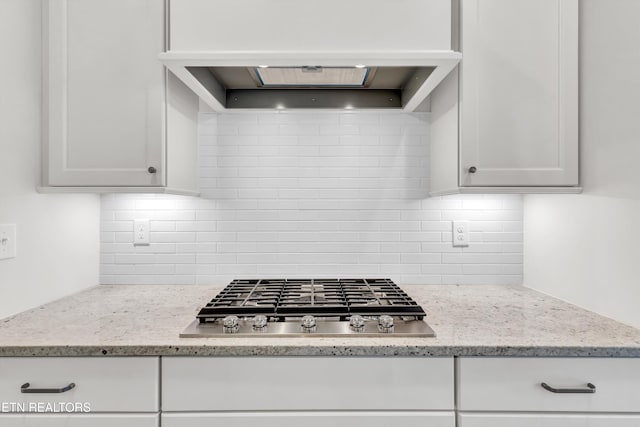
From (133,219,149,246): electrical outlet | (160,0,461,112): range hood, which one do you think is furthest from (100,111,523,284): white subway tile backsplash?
(160,0,461,112): range hood

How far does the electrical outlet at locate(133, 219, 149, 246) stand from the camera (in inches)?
76.2

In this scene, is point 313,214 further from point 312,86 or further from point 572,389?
point 572,389

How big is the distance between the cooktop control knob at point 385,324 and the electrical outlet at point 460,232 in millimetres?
865

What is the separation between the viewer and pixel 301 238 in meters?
1.97

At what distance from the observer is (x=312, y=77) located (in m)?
1.68

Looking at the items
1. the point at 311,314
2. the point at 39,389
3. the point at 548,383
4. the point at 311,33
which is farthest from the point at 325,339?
the point at 311,33

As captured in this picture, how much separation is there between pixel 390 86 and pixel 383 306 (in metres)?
1.04

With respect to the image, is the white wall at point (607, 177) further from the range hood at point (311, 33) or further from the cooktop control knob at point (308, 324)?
the cooktop control knob at point (308, 324)

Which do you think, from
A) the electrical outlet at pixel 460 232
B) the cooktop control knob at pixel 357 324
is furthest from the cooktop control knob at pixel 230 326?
the electrical outlet at pixel 460 232

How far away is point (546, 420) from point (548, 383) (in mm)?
103

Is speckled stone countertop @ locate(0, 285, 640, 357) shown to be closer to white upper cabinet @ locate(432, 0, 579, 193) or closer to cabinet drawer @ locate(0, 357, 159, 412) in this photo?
cabinet drawer @ locate(0, 357, 159, 412)

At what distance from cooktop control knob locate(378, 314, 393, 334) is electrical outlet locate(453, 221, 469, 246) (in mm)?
865

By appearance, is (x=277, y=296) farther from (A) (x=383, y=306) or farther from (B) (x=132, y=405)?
(B) (x=132, y=405)

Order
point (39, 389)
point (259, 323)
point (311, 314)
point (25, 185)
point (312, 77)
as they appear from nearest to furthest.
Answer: point (39, 389), point (259, 323), point (311, 314), point (25, 185), point (312, 77)
